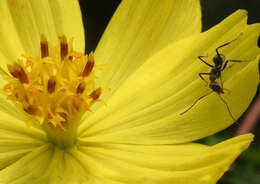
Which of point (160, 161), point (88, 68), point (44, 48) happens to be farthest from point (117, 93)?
point (160, 161)

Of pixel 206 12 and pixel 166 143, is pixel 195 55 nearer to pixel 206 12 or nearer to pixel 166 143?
pixel 166 143

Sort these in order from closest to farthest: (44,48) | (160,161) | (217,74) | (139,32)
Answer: (160,161), (217,74), (44,48), (139,32)

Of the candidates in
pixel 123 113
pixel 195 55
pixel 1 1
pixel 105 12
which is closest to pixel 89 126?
pixel 123 113

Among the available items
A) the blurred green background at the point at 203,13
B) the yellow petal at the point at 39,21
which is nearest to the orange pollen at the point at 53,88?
the yellow petal at the point at 39,21

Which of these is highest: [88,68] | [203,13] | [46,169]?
[88,68]

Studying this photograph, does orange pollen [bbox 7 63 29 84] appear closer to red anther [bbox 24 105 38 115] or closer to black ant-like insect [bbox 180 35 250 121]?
red anther [bbox 24 105 38 115]

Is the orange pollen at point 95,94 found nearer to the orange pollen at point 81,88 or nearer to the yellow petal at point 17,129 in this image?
the orange pollen at point 81,88

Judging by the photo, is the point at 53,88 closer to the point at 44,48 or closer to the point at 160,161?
the point at 44,48
